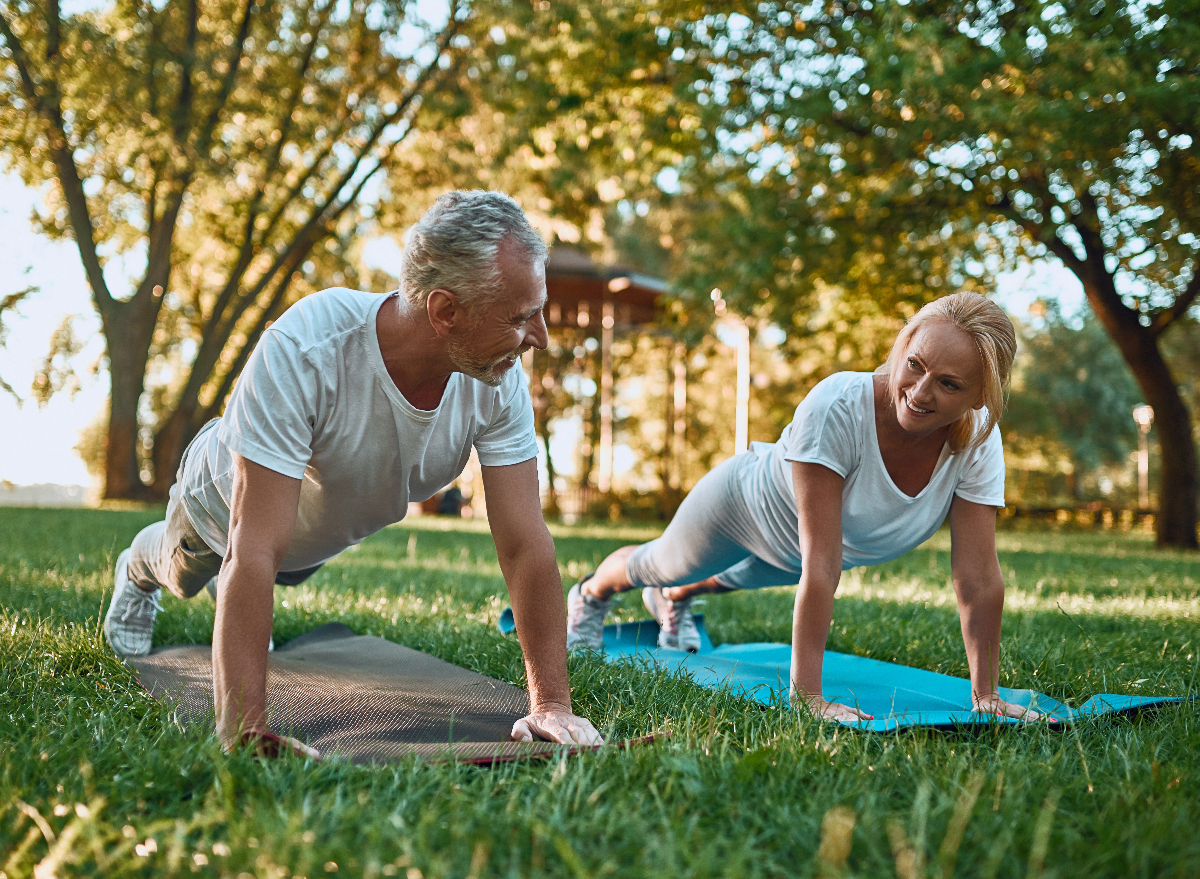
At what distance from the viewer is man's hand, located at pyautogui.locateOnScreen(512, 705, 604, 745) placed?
2.32 m

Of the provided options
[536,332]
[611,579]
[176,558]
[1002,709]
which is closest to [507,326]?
[536,332]

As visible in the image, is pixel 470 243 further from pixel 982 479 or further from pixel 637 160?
pixel 637 160

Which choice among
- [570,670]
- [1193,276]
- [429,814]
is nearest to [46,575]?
[570,670]

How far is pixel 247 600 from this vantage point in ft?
7.09

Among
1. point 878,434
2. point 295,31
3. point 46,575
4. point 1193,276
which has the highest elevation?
point 295,31

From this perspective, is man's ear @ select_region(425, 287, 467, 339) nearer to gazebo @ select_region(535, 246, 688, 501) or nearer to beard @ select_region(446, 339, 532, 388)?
beard @ select_region(446, 339, 532, 388)

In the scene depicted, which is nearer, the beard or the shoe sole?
the beard

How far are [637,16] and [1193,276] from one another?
26.5 feet

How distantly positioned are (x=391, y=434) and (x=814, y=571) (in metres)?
1.29

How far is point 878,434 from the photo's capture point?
3.02 m

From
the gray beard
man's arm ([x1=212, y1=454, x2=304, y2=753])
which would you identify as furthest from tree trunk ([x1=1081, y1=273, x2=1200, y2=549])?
man's arm ([x1=212, y1=454, x2=304, y2=753])

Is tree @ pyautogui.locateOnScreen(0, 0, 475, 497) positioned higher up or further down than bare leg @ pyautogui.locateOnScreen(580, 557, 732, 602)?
higher up

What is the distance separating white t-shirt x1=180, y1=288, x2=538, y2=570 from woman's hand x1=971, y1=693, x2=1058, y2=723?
4.97ft

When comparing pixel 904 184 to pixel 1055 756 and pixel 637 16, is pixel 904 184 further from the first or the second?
pixel 1055 756
